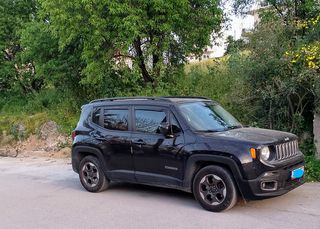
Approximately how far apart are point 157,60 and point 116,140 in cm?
716

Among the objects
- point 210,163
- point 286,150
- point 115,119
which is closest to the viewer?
point 210,163

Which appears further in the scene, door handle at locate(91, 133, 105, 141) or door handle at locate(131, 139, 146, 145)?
door handle at locate(91, 133, 105, 141)

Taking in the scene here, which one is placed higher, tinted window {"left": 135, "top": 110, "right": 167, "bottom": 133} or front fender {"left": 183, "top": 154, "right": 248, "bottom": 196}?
tinted window {"left": 135, "top": 110, "right": 167, "bottom": 133}

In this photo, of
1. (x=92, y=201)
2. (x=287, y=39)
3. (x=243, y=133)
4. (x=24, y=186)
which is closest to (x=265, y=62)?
(x=287, y=39)

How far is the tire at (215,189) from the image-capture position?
254 inches

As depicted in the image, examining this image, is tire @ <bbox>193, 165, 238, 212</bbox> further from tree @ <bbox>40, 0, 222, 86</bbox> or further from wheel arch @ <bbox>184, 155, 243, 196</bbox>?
tree @ <bbox>40, 0, 222, 86</bbox>

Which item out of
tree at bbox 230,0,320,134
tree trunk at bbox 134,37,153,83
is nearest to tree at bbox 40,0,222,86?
tree trunk at bbox 134,37,153,83

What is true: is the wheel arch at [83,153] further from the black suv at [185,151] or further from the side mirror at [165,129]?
the side mirror at [165,129]


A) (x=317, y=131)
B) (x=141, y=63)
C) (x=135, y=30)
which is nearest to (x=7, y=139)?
(x=141, y=63)

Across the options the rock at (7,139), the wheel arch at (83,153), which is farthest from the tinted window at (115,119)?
the rock at (7,139)

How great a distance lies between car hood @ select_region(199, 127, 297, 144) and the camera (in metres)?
6.51

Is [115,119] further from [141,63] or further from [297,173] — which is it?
[141,63]

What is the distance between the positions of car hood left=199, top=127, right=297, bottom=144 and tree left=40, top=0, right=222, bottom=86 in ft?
22.1

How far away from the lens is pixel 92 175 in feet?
27.6
